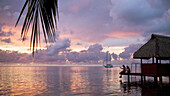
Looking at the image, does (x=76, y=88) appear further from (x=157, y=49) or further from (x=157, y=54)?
(x=157, y=49)

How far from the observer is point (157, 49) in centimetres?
1902

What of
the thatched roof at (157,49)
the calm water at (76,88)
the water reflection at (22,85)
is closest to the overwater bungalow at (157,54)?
the thatched roof at (157,49)

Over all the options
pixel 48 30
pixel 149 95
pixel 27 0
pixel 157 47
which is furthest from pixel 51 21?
pixel 157 47

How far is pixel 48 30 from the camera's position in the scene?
5.59 feet

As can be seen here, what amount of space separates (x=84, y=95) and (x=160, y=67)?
30.1 feet

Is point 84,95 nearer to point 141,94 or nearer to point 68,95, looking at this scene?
point 68,95

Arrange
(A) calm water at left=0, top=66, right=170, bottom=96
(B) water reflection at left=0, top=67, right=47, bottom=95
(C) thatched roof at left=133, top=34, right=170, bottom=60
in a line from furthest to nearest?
(B) water reflection at left=0, top=67, right=47, bottom=95, (C) thatched roof at left=133, top=34, right=170, bottom=60, (A) calm water at left=0, top=66, right=170, bottom=96

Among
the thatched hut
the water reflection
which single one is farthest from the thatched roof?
the water reflection

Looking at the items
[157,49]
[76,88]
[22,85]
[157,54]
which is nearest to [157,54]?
[157,54]

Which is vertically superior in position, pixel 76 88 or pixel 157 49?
pixel 157 49

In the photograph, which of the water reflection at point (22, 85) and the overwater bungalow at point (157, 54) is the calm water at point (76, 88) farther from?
the overwater bungalow at point (157, 54)

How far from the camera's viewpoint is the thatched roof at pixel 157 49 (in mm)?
18750

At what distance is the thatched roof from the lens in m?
18.8

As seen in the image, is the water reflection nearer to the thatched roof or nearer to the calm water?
the calm water
